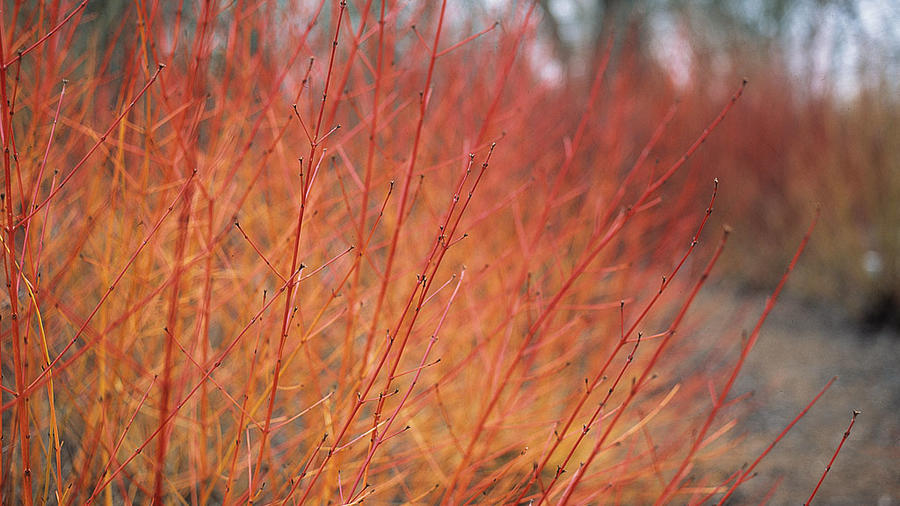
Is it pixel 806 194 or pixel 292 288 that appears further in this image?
pixel 806 194

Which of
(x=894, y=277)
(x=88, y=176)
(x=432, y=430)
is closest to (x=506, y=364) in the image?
(x=432, y=430)

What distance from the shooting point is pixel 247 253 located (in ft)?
6.86

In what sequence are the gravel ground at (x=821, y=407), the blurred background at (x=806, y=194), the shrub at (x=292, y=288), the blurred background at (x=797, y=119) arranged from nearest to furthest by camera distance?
the shrub at (x=292, y=288) < the gravel ground at (x=821, y=407) < the blurred background at (x=806, y=194) < the blurred background at (x=797, y=119)

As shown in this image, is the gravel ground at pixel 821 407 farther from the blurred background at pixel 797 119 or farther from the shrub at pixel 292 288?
the blurred background at pixel 797 119

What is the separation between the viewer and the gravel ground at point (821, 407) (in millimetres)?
2764

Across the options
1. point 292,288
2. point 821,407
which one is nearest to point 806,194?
point 821,407

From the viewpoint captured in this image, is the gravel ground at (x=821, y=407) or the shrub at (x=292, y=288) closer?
the shrub at (x=292, y=288)

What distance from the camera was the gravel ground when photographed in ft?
9.07

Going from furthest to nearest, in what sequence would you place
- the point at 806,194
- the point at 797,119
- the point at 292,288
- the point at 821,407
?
1. the point at 797,119
2. the point at 806,194
3. the point at 821,407
4. the point at 292,288

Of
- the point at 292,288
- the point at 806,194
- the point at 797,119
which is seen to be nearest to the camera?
the point at 292,288

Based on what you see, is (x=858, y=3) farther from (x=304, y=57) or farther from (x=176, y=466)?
(x=176, y=466)

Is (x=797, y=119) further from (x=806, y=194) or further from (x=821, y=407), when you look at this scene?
(x=821, y=407)

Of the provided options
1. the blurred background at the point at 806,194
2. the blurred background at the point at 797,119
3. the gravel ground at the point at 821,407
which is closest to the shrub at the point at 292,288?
the gravel ground at the point at 821,407

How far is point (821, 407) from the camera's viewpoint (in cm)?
364
